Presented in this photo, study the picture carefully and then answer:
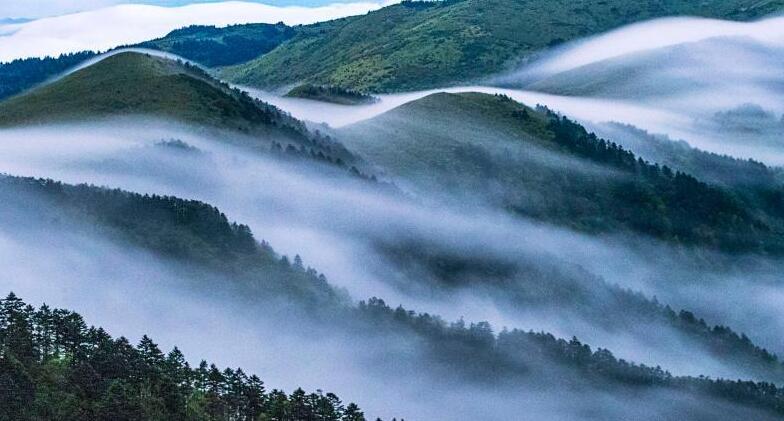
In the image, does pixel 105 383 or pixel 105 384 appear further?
pixel 105 383

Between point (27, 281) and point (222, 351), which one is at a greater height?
point (27, 281)

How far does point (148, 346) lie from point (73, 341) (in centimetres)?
→ 975

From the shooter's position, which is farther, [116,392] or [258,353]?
[258,353]

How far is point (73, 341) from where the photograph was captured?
403ft

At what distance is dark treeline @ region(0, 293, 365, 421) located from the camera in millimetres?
98062

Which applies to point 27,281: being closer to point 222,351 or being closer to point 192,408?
point 222,351

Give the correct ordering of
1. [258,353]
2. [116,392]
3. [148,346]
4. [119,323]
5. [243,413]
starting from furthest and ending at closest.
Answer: [258,353] < [119,323] < [148,346] < [243,413] < [116,392]

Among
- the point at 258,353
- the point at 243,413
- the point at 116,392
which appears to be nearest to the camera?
the point at 116,392

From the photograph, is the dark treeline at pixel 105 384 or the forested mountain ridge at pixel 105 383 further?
the forested mountain ridge at pixel 105 383

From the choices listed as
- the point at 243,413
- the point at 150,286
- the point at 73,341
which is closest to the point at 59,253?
the point at 150,286

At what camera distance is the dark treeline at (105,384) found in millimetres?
98062

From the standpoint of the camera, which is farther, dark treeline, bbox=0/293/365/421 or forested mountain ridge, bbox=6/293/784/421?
forested mountain ridge, bbox=6/293/784/421

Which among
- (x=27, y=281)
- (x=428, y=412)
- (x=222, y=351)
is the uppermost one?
(x=27, y=281)

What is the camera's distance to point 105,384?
107000 mm
